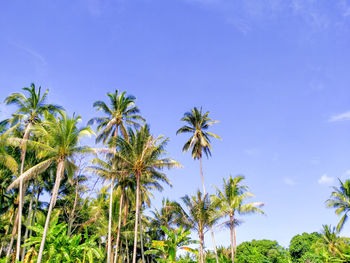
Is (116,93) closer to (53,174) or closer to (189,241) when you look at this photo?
(53,174)

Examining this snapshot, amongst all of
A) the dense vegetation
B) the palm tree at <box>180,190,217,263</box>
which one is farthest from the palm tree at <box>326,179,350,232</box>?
the palm tree at <box>180,190,217,263</box>

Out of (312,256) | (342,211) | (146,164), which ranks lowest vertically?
(312,256)

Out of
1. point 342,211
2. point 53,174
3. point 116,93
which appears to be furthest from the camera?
point 342,211

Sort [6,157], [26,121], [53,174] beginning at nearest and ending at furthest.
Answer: [6,157] < [26,121] < [53,174]

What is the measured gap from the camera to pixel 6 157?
20.4 m

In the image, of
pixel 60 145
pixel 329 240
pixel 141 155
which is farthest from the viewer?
pixel 329 240

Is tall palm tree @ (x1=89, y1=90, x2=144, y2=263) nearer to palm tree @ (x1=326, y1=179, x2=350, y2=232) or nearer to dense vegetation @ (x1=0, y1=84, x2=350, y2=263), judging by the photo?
dense vegetation @ (x1=0, y1=84, x2=350, y2=263)

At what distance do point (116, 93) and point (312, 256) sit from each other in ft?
110

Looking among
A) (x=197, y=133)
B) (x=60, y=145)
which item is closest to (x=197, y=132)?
(x=197, y=133)

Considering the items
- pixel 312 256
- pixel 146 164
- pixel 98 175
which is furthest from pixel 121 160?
pixel 312 256

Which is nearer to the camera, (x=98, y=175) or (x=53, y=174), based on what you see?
(x=98, y=175)

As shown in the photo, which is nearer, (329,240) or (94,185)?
(94,185)

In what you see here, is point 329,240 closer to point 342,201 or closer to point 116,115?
point 342,201

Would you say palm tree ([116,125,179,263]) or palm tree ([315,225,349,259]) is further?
palm tree ([315,225,349,259])
